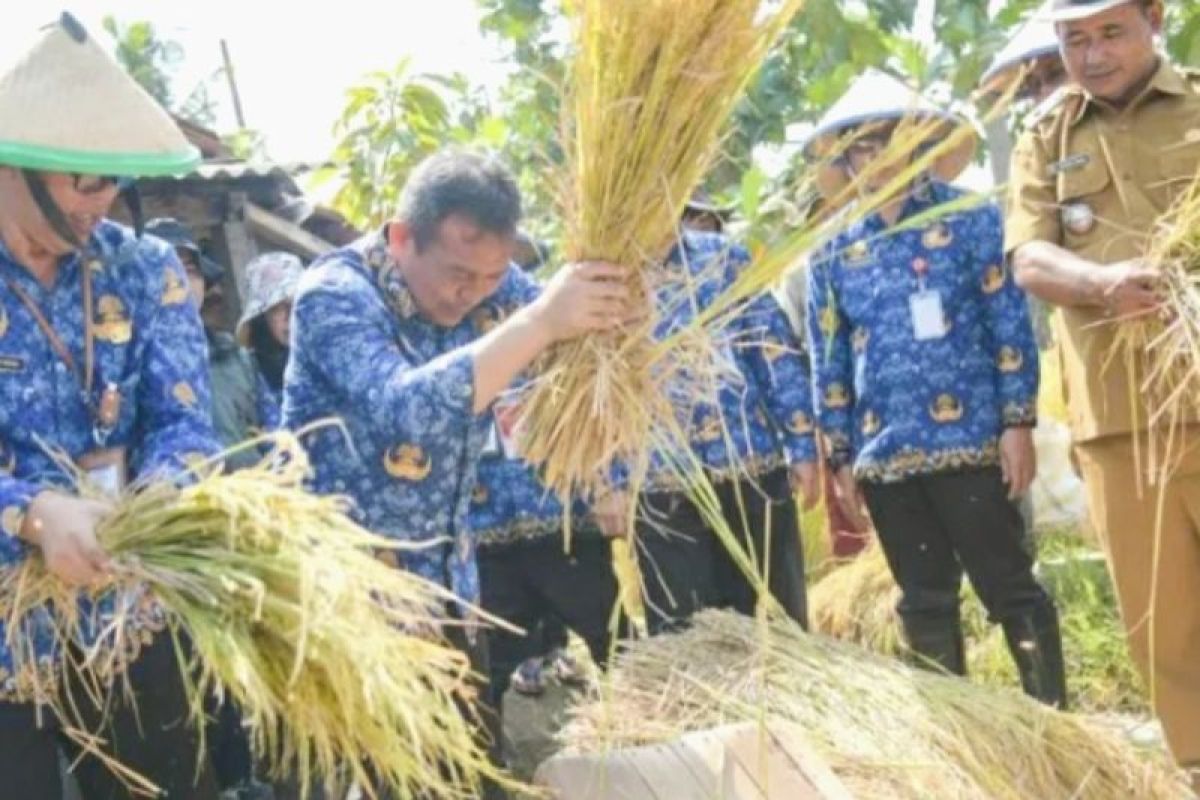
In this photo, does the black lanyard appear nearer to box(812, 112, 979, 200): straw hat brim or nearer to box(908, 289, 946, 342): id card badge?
box(812, 112, 979, 200): straw hat brim

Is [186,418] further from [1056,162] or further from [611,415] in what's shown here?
[1056,162]

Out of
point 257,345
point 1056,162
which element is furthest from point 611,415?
point 257,345

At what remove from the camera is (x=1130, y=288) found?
136 inches

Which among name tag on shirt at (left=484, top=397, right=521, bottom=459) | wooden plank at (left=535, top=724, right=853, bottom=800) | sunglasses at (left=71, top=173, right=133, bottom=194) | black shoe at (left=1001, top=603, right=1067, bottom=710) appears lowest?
black shoe at (left=1001, top=603, right=1067, bottom=710)

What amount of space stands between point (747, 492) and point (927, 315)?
0.72 meters

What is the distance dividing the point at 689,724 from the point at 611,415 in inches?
27.4

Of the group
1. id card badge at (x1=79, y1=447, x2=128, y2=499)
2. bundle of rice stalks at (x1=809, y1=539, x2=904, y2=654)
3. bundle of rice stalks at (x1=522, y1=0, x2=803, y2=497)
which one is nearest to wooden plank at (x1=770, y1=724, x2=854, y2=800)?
bundle of rice stalks at (x1=522, y1=0, x2=803, y2=497)

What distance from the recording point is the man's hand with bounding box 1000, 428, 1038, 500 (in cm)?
434

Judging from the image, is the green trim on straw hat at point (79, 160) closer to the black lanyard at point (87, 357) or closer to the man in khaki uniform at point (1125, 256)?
the black lanyard at point (87, 357)

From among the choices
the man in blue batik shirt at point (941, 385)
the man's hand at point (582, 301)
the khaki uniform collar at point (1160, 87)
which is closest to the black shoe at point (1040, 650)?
the man in blue batik shirt at point (941, 385)

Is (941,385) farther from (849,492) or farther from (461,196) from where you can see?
(461,196)

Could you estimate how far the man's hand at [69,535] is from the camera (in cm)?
249

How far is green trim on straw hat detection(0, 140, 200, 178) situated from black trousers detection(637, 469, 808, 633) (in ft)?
6.66

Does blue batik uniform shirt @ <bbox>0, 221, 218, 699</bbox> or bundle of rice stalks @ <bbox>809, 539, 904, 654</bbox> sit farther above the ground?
blue batik uniform shirt @ <bbox>0, 221, 218, 699</bbox>
